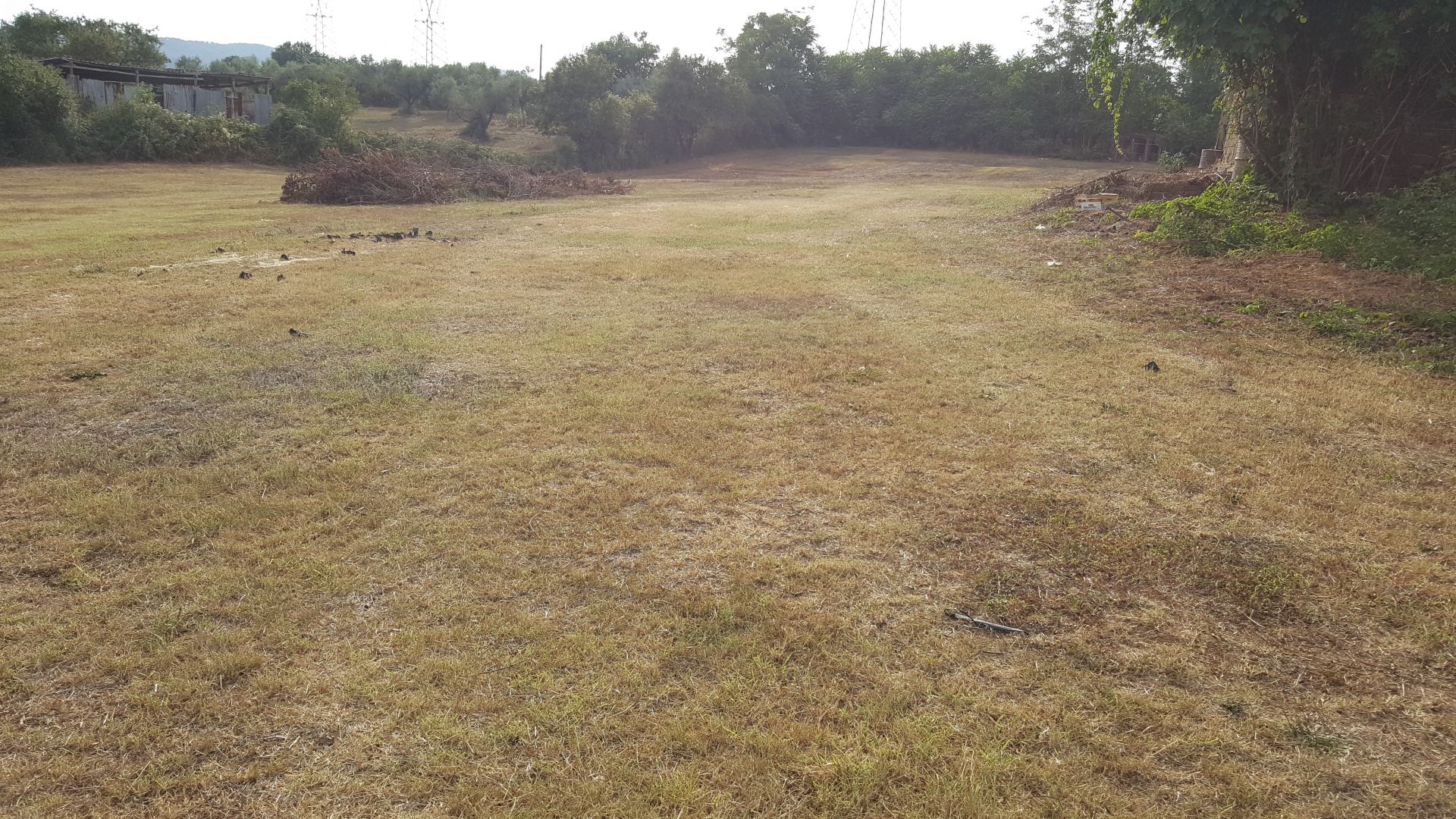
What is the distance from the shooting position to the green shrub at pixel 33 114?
84.6 ft

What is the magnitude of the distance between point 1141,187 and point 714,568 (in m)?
16.7

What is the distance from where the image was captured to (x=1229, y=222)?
12.3 metres

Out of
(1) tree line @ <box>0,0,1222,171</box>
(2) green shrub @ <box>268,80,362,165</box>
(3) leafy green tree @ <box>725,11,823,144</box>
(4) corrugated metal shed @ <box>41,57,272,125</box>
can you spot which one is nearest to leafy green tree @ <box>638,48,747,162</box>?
(1) tree line @ <box>0,0,1222,171</box>

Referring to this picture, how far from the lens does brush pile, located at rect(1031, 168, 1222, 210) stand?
53.2 ft

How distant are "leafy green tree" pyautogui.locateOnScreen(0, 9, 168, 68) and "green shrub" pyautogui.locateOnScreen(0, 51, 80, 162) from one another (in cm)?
1487

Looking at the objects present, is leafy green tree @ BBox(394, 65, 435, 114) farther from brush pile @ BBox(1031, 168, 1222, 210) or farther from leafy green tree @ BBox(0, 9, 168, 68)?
brush pile @ BBox(1031, 168, 1222, 210)

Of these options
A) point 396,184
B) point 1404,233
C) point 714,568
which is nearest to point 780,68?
point 396,184

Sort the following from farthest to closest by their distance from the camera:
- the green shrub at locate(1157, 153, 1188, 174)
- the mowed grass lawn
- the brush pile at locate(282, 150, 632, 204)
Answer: the green shrub at locate(1157, 153, 1188, 174)
the brush pile at locate(282, 150, 632, 204)
the mowed grass lawn

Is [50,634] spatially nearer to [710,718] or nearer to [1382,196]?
[710,718]

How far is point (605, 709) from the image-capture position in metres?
2.88

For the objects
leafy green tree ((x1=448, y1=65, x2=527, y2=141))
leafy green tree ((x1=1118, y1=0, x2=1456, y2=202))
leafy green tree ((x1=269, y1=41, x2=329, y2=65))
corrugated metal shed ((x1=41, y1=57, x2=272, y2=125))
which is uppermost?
leafy green tree ((x1=269, y1=41, x2=329, y2=65))

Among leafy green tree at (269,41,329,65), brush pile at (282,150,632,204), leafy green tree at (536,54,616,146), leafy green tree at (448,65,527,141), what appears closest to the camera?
brush pile at (282,150,632,204)

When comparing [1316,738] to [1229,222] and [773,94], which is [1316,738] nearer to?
[1229,222]

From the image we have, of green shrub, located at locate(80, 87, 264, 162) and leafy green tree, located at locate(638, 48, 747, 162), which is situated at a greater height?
leafy green tree, located at locate(638, 48, 747, 162)
